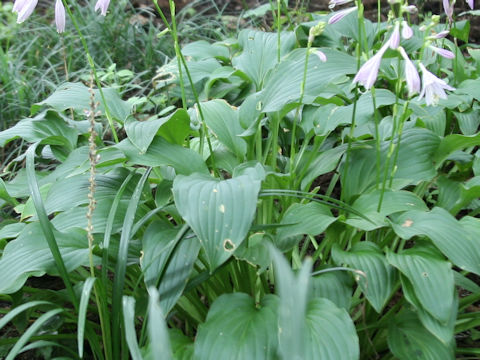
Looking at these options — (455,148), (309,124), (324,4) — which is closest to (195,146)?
(309,124)

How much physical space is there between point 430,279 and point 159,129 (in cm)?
115

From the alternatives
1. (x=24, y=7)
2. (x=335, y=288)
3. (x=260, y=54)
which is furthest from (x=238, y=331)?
(x=260, y=54)

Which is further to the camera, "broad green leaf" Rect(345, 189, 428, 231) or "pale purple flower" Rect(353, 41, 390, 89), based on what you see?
"broad green leaf" Rect(345, 189, 428, 231)

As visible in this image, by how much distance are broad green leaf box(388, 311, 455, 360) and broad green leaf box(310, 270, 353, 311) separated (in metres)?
0.19

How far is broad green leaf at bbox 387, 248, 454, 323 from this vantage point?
1473mm

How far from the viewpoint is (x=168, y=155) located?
6.34 feet

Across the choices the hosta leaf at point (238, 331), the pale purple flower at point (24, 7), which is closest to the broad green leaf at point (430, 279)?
the hosta leaf at point (238, 331)

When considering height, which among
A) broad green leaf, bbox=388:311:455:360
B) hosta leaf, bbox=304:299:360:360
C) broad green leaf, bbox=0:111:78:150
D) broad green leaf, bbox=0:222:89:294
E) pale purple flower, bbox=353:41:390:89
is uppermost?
pale purple flower, bbox=353:41:390:89

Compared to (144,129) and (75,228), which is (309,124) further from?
(75,228)

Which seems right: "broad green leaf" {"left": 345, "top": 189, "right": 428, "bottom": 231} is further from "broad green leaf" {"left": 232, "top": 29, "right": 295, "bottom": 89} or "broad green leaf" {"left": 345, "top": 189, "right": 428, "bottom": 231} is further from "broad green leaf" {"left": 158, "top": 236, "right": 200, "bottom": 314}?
"broad green leaf" {"left": 232, "top": 29, "right": 295, "bottom": 89}

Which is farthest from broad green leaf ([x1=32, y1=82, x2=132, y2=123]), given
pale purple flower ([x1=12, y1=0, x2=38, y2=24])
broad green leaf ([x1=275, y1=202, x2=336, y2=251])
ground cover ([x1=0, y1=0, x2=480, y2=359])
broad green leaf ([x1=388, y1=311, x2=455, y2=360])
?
broad green leaf ([x1=388, y1=311, x2=455, y2=360])

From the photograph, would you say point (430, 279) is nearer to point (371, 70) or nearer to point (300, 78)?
point (371, 70)

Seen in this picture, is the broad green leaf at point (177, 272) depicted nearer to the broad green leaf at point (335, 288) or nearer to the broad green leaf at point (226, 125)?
the broad green leaf at point (335, 288)

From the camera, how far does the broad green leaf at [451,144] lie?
1952 mm
